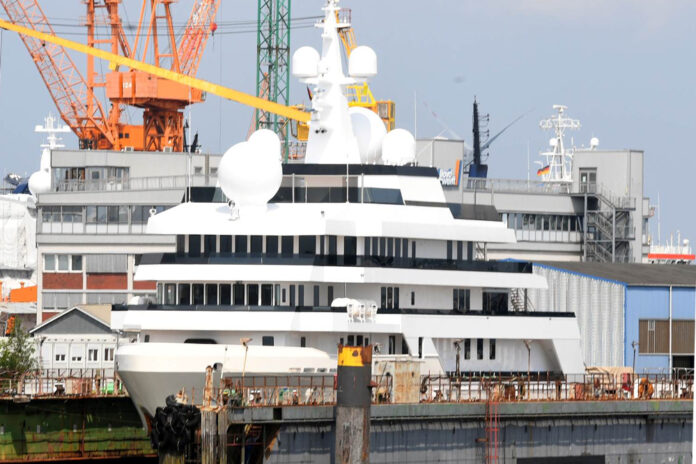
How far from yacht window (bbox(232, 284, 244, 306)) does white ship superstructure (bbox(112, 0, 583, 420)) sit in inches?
1.4

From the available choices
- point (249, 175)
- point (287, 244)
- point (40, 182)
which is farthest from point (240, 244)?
point (40, 182)

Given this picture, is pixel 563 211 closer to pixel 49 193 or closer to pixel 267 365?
pixel 49 193

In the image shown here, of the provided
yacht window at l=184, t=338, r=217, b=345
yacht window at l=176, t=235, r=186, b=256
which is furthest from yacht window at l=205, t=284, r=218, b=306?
yacht window at l=176, t=235, r=186, b=256

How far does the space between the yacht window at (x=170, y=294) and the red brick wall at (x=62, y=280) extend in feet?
177

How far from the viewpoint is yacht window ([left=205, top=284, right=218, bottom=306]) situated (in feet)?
204

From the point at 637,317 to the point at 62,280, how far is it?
46590 millimetres

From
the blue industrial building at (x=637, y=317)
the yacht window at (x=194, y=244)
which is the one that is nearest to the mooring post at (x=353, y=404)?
the yacht window at (x=194, y=244)

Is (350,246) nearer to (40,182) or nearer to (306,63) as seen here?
(306,63)

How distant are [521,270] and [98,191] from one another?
51481mm

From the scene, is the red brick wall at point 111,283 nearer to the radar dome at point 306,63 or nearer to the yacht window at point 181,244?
the radar dome at point 306,63

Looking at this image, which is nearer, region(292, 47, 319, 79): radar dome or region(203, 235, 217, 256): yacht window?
region(203, 235, 217, 256): yacht window

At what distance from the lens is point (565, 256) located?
119250 millimetres

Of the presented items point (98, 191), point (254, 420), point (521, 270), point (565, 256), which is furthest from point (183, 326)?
point (565, 256)

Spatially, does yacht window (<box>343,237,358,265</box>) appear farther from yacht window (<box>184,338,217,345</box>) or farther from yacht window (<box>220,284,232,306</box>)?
yacht window (<box>184,338,217,345</box>)
